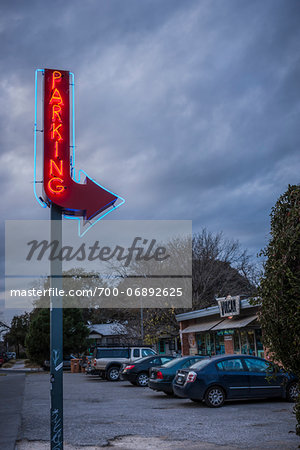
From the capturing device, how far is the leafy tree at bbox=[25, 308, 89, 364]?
41156 mm

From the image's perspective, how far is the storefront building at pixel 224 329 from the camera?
76.7 feet

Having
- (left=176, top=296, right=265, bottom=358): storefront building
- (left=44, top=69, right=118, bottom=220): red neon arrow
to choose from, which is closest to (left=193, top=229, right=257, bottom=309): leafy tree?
(left=176, top=296, right=265, bottom=358): storefront building

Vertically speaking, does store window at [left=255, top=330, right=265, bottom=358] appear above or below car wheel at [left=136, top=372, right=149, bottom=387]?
above

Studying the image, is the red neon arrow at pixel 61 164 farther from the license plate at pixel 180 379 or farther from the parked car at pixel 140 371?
the parked car at pixel 140 371

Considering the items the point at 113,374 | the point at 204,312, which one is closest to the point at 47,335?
the point at 113,374

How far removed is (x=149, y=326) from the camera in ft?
123

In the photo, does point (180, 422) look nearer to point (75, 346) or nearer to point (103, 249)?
point (103, 249)

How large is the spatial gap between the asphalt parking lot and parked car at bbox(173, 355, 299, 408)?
32 centimetres

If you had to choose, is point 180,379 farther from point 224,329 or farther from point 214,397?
point 224,329

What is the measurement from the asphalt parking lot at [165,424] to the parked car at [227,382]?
0.32m

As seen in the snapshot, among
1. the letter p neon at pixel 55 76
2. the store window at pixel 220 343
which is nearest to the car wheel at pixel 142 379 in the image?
the store window at pixel 220 343

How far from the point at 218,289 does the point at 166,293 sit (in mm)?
3951

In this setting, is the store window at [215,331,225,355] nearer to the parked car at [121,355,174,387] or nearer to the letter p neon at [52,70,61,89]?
the parked car at [121,355,174,387]

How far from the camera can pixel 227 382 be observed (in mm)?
13977
